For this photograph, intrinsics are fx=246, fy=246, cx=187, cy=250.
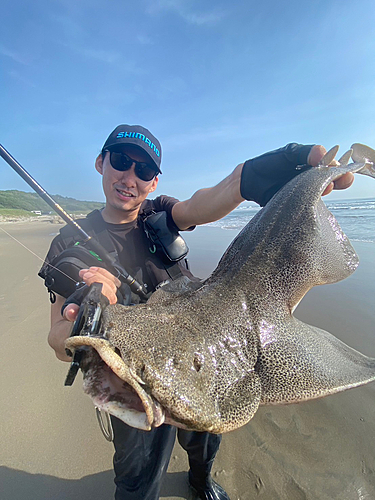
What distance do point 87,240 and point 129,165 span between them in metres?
1.10

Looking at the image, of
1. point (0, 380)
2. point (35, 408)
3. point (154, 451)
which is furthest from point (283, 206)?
point (0, 380)

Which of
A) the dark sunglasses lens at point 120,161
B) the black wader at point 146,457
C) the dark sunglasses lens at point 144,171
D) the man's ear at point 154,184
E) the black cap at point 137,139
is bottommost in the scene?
the black wader at point 146,457

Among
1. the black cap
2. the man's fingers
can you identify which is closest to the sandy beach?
the man's fingers

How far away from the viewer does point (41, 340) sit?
5051mm

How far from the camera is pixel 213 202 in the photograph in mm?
2980

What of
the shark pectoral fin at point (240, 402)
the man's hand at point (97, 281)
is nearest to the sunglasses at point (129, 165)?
the man's hand at point (97, 281)

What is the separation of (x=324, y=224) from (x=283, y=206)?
0.37 metres

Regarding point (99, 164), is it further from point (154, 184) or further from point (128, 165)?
point (154, 184)

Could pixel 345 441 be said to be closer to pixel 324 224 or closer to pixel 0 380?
pixel 324 224

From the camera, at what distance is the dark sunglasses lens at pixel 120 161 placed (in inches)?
123

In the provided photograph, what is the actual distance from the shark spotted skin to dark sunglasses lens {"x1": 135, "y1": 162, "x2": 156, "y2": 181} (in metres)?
1.72

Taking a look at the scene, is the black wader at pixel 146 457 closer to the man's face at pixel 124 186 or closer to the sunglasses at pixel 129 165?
the man's face at pixel 124 186

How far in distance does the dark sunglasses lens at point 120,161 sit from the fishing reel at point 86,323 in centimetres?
205

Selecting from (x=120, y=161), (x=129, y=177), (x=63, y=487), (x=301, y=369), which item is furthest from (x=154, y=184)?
(x=63, y=487)
